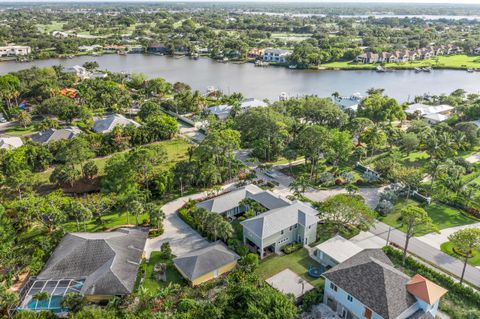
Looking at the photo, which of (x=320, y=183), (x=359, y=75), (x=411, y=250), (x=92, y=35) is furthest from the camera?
(x=92, y=35)

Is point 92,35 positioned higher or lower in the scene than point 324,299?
higher

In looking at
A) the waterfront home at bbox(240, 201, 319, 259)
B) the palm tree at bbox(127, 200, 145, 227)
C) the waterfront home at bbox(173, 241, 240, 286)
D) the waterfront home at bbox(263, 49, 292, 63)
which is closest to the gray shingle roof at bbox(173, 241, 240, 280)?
the waterfront home at bbox(173, 241, 240, 286)

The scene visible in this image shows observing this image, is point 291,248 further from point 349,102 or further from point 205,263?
point 349,102

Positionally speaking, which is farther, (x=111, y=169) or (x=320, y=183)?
(x=320, y=183)

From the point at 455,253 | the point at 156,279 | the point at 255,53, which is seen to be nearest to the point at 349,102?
the point at 455,253

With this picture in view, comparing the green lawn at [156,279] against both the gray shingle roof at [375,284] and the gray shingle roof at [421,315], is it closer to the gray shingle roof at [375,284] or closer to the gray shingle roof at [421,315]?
the gray shingle roof at [375,284]

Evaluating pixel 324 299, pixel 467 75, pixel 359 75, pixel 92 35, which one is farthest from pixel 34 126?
pixel 92 35

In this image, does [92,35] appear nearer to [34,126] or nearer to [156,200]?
[34,126]
